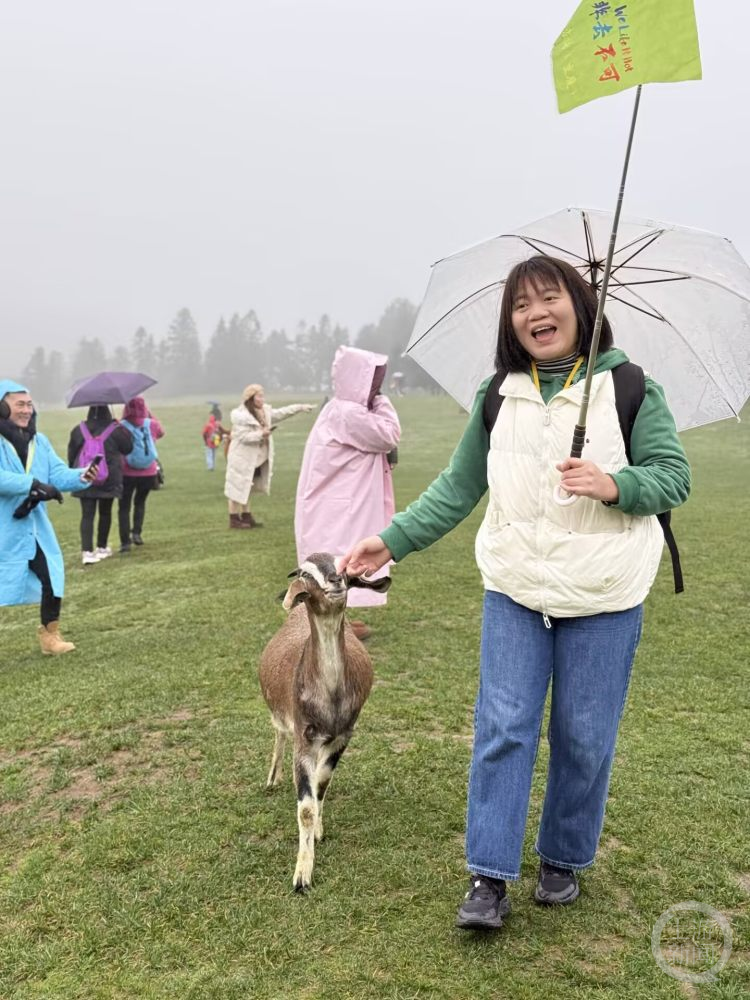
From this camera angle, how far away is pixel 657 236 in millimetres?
3479

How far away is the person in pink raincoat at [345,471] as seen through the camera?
772 cm

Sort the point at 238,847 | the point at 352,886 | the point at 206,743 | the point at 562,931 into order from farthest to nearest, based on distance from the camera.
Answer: the point at 206,743
the point at 238,847
the point at 352,886
the point at 562,931

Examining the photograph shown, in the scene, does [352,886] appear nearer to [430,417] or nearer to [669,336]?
[669,336]

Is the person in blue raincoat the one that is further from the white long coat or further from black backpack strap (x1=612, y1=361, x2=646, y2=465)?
the white long coat

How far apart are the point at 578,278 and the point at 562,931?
8.83ft

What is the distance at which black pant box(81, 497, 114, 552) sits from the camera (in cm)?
1221

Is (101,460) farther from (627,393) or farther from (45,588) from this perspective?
(627,393)

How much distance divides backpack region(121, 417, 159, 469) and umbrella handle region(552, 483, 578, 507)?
34.5 ft

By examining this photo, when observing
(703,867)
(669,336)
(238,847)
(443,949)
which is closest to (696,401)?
(669,336)

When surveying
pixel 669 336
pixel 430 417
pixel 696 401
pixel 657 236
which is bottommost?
pixel 430 417

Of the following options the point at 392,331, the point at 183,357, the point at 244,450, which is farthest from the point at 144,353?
the point at 244,450

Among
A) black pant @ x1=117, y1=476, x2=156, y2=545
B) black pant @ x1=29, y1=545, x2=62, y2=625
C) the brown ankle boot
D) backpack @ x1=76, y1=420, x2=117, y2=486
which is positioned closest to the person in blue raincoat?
black pant @ x1=29, y1=545, x2=62, y2=625

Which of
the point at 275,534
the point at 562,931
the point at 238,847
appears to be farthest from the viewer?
the point at 275,534

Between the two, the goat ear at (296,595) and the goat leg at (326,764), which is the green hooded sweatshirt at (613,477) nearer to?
the goat ear at (296,595)
